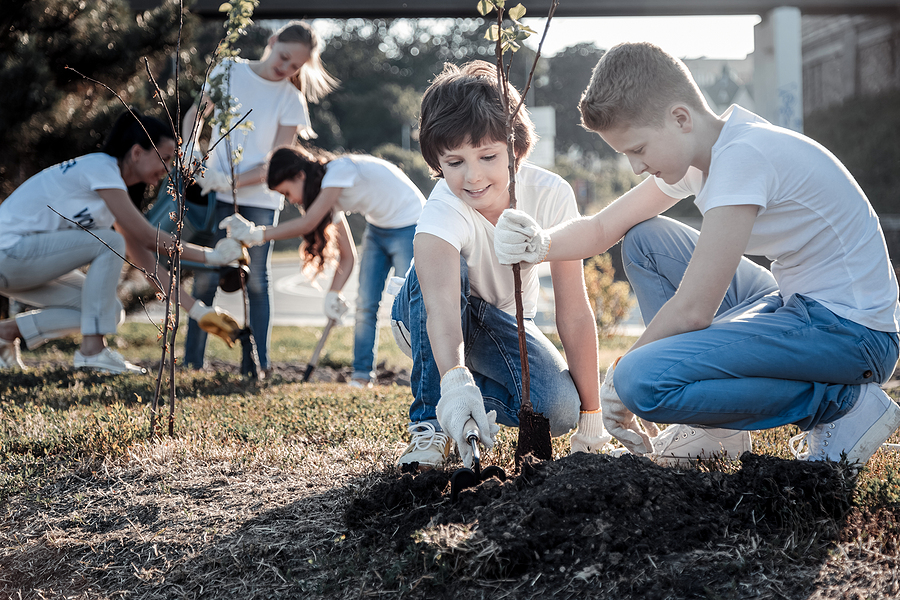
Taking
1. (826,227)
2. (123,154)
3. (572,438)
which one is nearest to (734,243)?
(826,227)

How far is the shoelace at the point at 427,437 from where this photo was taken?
229cm

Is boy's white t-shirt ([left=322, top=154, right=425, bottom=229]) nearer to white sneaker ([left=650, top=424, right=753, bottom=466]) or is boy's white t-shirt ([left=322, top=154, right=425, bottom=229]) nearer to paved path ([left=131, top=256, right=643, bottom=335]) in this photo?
white sneaker ([left=650, top=424, right=753, bottom=466])

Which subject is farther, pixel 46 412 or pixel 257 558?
pixel 46 412

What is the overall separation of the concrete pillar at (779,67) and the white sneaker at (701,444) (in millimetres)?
11289

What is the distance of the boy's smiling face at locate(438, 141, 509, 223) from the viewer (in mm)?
2309

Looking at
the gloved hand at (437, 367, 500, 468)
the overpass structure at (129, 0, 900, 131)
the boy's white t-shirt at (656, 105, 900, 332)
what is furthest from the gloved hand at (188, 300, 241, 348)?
the overpass structure at (129, 0, 900, 131)

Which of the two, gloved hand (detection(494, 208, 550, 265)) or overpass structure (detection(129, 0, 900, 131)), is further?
overpass structure (detection(129, 0, 900, 131))

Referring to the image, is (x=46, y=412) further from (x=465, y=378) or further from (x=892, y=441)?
(x=892, y=441)

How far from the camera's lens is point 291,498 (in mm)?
2209

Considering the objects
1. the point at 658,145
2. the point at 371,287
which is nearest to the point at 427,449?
the point at 658,145

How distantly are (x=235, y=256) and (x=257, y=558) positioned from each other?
8.30 feet

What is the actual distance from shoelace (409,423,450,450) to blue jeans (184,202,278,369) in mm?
2770

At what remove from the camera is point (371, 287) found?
4711mm

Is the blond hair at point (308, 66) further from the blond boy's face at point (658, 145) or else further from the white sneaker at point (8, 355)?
the blond boy's face at point (658, 145)
